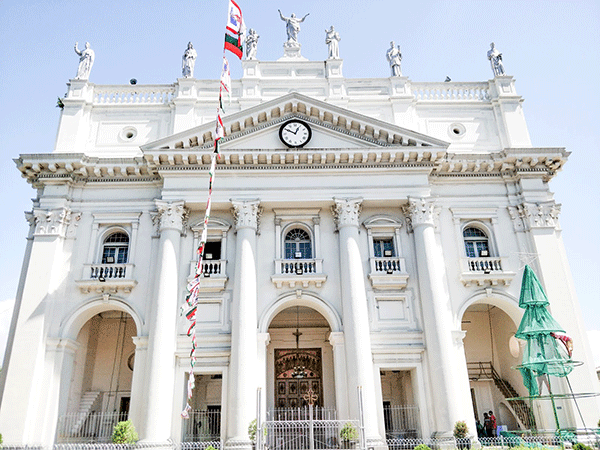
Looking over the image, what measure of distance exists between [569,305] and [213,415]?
15560 millimetres

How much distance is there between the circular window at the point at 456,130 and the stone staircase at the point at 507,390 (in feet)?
35.8

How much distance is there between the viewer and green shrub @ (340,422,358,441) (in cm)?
1702

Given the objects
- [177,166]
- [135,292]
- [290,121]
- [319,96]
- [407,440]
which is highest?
[319,96]

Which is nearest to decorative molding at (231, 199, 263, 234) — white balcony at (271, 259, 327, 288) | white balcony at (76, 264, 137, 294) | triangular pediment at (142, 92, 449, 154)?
white balcony at (271, 259, 327, 288)

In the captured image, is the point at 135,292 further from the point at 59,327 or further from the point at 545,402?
the point at 545,402

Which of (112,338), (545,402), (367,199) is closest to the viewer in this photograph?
(545,402)

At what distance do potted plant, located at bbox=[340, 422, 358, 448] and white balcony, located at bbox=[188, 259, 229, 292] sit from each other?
7.35 metres

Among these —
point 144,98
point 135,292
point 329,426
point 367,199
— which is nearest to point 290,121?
point 367,199

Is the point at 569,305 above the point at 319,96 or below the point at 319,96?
below

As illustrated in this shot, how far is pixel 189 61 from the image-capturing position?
25.2 metres

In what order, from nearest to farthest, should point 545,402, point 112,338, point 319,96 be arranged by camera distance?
point 545,402 < point 112,338 < point 319,96

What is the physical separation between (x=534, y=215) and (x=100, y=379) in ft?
68.1

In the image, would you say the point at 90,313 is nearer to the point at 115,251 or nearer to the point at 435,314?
the point at 115,251

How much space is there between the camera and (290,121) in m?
22.0
